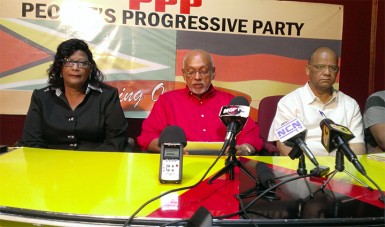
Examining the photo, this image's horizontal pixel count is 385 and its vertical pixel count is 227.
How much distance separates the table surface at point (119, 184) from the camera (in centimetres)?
117

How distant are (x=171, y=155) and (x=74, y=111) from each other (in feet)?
4.27

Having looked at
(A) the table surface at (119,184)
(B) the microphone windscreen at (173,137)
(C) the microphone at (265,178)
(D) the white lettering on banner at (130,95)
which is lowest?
(A) the table surface at (119,184)

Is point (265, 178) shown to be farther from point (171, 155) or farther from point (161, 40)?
point (161, 40)

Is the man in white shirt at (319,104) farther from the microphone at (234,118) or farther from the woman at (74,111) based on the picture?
the microphone at (234,118)

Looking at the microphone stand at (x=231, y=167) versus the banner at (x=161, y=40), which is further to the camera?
the banner at (x=161, y=40)

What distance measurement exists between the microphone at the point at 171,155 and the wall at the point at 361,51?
9.68 ft

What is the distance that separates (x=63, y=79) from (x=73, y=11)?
938 mm

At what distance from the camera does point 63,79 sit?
274cm

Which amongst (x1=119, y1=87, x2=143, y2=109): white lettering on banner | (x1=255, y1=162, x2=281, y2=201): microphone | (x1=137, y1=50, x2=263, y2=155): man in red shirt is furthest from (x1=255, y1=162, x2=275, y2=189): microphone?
(x1=119, y1=87, x2=143, y2=109): white lettering on banner

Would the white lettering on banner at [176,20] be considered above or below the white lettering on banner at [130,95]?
above

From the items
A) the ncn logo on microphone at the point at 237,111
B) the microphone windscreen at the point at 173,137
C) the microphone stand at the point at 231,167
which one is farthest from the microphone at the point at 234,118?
the microphone windscreen at the point at 173,137

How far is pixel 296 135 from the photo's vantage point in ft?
4.29

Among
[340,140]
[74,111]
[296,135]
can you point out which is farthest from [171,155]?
[74,111]

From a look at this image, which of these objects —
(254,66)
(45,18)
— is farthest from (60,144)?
(254,66)
